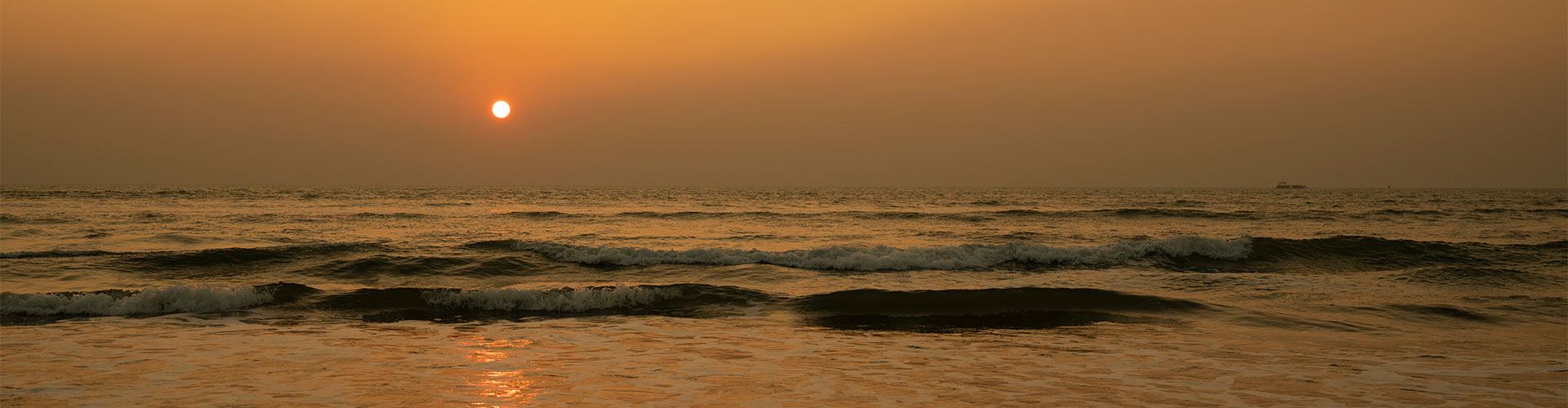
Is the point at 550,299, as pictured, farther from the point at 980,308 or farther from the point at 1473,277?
the point at 1473,277

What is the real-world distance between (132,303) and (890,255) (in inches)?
543

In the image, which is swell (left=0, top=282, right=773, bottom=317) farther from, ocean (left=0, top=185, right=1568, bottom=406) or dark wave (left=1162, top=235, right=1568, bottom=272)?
dark wave (left=1162, top=235, right=1568, bottom=272)

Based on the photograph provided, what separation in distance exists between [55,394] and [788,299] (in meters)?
9.20

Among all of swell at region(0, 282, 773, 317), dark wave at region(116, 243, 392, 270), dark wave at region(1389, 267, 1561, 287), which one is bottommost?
dark wave at region(116, 243, 392, 270)

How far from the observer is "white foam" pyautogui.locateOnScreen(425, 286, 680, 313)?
13086 millimetres

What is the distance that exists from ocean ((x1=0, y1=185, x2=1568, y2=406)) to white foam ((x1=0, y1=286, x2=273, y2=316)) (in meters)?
0.04

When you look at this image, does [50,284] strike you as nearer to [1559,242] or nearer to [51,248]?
[51,248]

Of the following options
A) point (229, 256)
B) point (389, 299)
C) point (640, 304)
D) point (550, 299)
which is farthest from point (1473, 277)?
point (229, 256)

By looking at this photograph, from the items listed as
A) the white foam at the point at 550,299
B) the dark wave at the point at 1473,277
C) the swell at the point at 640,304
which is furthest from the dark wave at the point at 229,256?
the dark wave at the point at 1473,277

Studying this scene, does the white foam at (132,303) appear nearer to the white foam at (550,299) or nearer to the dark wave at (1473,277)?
the white foam at (550,299)

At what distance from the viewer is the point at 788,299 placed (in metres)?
14.0

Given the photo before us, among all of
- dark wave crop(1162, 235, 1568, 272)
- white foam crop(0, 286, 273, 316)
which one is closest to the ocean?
white foam crop(0, 286, 273, 316)

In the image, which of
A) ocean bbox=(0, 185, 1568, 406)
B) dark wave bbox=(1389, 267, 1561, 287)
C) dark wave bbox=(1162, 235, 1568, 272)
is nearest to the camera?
ocean bbox=(0, 185, 1568, 406)

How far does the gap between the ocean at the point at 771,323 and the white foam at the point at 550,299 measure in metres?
0.05
